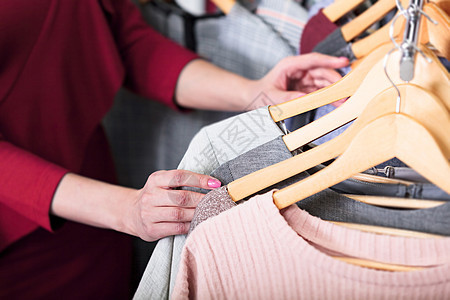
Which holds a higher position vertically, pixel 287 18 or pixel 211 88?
pixel 287 18

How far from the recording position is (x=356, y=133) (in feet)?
1.19

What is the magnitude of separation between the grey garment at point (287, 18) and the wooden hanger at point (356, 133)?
1.13 ft

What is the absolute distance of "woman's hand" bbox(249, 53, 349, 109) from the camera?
533 mm

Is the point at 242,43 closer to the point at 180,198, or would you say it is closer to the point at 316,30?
the point at 316,30

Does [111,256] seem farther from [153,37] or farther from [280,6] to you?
[280,6]

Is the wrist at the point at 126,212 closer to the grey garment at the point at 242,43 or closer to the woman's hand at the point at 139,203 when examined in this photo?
the woman's hand at the point at 139,203

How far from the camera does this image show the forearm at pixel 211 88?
2.10 feet

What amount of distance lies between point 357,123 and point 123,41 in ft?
1.68

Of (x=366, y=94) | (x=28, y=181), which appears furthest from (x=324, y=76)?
(x=28, y=181)

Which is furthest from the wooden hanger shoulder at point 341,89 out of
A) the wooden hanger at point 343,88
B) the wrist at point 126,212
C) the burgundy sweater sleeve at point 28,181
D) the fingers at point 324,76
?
the burgundy sweater sleeve at point 28,181

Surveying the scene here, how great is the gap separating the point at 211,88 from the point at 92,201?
267 millimetres

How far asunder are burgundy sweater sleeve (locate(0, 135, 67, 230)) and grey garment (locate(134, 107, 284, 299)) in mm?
199

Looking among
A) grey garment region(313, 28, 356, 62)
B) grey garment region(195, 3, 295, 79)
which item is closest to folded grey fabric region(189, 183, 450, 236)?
grey garment region(313, 28, 356, 62)

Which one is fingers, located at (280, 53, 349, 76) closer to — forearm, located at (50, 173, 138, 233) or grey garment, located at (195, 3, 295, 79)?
grey garment, located at (195, 3, 295, 79)
